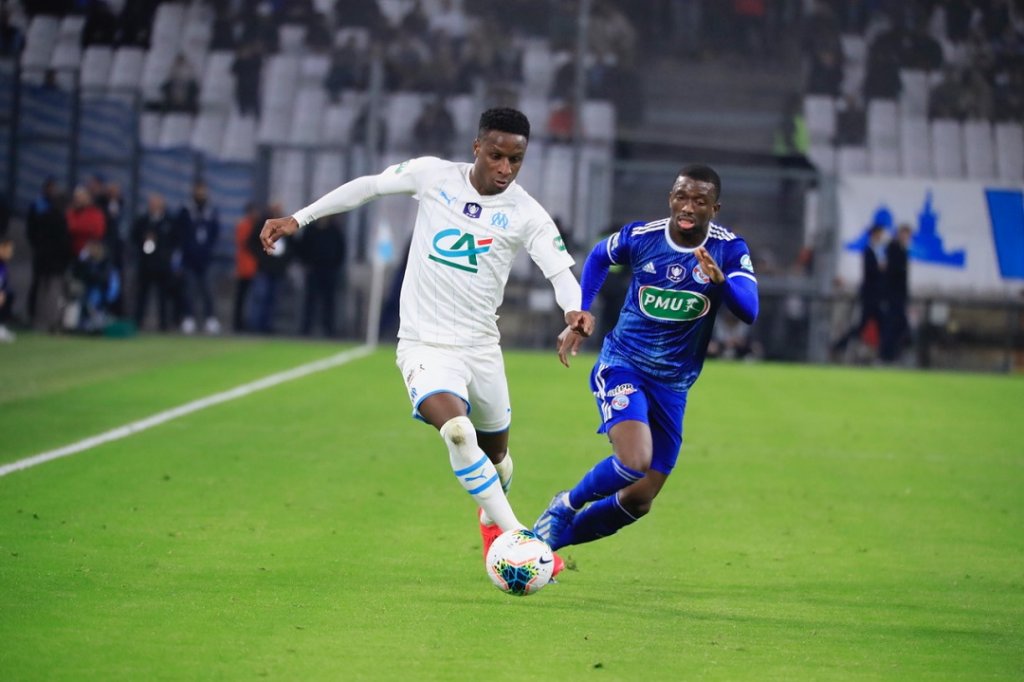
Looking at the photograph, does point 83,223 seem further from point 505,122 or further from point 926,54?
point 505,122

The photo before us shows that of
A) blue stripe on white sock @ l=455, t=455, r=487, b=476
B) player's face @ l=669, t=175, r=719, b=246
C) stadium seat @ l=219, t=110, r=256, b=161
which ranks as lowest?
blue stripe on white sock @ l=455, t=455, r=487, b=476

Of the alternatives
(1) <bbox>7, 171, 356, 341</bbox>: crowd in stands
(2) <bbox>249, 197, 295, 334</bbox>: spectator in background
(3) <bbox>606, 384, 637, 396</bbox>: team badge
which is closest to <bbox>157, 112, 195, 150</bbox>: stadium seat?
(1) <bbox>7, 171, 356, 341</bbox>: crowd in stands

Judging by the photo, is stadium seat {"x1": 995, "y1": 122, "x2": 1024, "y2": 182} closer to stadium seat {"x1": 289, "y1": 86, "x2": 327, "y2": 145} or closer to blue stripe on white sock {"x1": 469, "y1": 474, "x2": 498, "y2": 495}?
stadium seat {"x1": 289, "y1": 86, "x2": 327, "y2": 145}

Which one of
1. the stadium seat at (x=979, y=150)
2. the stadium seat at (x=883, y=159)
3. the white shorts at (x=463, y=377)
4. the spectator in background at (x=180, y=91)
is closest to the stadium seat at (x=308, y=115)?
the spectator in background at (x=180, y=91)

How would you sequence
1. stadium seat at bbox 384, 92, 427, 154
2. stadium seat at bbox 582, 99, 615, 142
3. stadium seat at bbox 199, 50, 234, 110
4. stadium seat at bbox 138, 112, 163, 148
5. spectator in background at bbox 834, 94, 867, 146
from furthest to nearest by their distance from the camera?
stadium seat at bbox 199, 50, 234, 110 → stadium seat at bbox 138, 112, 163, 148 → spectator in background at bbox 834, 94, 867, 146 → stadium seat at bbox 582, 99, 615, 142 → stadium seat at bbox 384, 92, 427, 154

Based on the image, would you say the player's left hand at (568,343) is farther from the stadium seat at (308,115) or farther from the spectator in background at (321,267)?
the stadium seat at (308,115)

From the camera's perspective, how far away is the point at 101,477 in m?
10.6

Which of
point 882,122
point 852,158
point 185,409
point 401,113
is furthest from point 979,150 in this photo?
point 185,409

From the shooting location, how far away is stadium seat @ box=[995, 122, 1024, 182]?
99.7 feet

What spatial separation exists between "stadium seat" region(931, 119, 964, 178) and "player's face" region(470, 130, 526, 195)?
81.5ft

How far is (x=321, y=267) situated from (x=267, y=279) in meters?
1.02

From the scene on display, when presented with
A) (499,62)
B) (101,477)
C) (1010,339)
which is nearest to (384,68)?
(499,62)

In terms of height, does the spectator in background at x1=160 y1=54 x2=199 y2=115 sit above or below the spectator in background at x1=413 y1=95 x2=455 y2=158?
above

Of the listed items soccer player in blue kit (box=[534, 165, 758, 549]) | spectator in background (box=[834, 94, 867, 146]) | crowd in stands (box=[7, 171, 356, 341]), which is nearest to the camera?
soccer player in blue kit (box=[534, 165, 758, 549])
